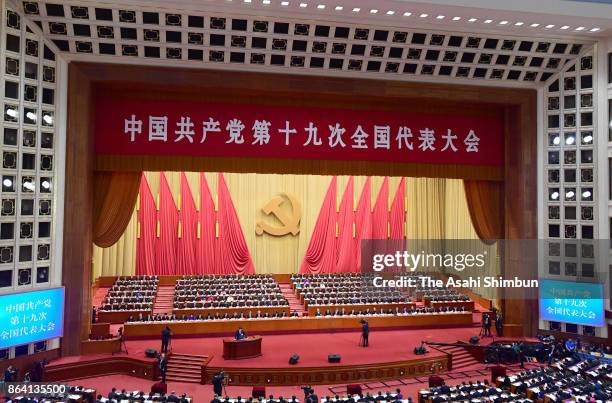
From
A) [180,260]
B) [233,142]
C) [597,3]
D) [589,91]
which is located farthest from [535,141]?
[180,260]

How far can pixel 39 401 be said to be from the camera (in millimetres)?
8633

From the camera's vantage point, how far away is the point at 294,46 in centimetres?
1262

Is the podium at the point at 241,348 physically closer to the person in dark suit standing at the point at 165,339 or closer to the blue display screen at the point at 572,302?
the person in dark suit standing at the point at 165,339

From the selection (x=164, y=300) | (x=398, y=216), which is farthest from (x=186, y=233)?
(x=398, y=216)

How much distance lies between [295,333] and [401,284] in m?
5.82

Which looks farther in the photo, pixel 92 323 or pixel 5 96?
pixel 92 323

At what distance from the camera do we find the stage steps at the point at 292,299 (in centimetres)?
1611

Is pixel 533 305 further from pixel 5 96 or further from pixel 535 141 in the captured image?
pixel 5 96

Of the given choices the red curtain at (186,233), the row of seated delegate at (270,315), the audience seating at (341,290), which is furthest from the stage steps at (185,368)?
the red curtain at (186,233)

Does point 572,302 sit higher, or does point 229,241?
point 229,241

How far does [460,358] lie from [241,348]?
16.6ft

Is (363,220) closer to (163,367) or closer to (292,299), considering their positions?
(292,299)

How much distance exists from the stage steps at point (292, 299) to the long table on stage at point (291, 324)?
0.89m

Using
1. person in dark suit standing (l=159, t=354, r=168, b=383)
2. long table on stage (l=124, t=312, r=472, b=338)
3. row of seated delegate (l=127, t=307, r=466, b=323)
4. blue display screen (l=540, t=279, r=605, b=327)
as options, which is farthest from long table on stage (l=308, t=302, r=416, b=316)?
person in dark suit standing (l=159, t=354, r=168, b=383)
